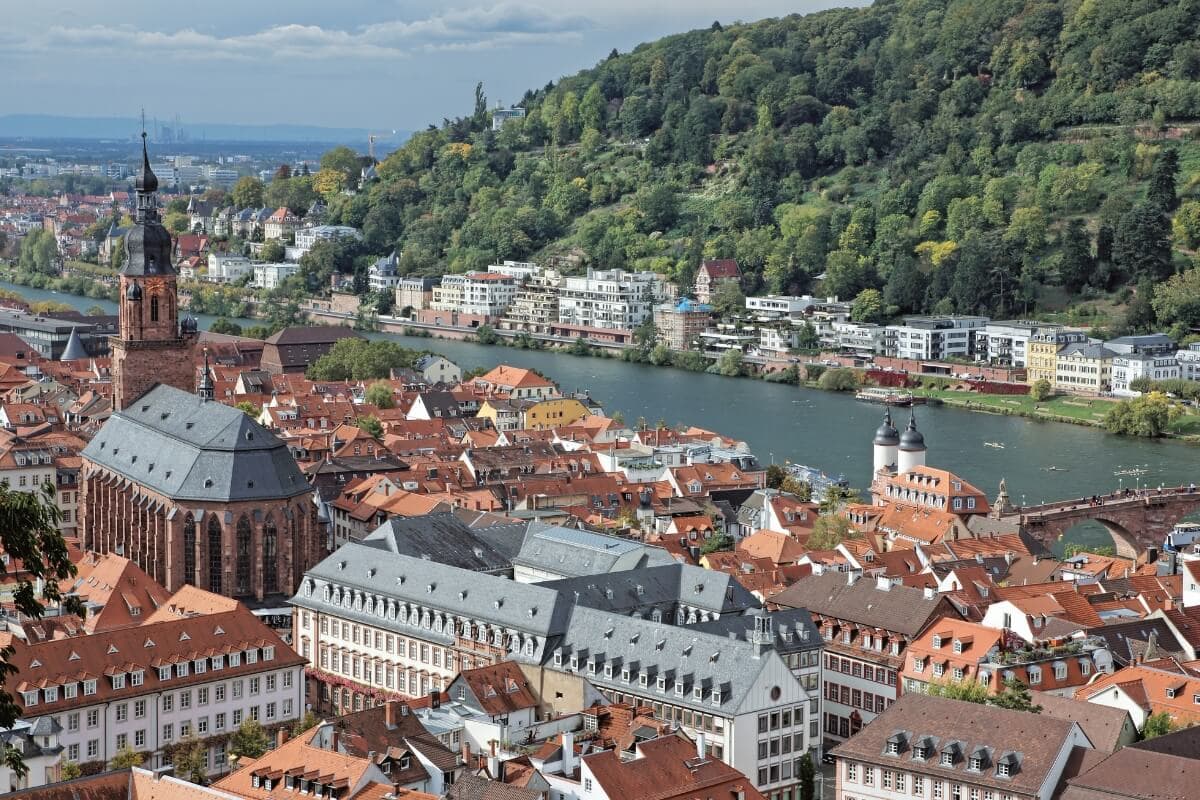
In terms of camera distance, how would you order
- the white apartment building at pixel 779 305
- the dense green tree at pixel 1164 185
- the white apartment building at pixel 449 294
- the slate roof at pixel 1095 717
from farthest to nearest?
1. the white apartment building at pixel 449 294
2. the white apartment building at pixel 779 305
3. the dense green tree at pixel 1164 185
4. the slate roof at pixel 1095 717

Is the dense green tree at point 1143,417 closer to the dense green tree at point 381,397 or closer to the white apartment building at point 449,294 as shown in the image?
the dense green tree at point 381,397

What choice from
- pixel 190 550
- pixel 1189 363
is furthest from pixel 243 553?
pixel 1189 363

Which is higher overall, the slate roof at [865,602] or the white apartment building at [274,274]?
the slate roof at [865,602]

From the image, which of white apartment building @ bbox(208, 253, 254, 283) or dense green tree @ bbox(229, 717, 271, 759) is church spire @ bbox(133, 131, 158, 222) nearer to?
dense green tree @ bbox(229, 717, 271, 759)

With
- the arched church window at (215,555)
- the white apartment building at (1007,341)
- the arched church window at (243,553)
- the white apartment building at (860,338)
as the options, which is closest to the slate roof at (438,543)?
the arched church window at (243,553)

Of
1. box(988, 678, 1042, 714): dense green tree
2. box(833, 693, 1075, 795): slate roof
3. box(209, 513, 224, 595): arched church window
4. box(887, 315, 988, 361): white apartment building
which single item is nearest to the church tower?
box(209, 513, 224, 595): arched church window

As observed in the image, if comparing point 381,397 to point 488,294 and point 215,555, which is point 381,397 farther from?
point 488,294
